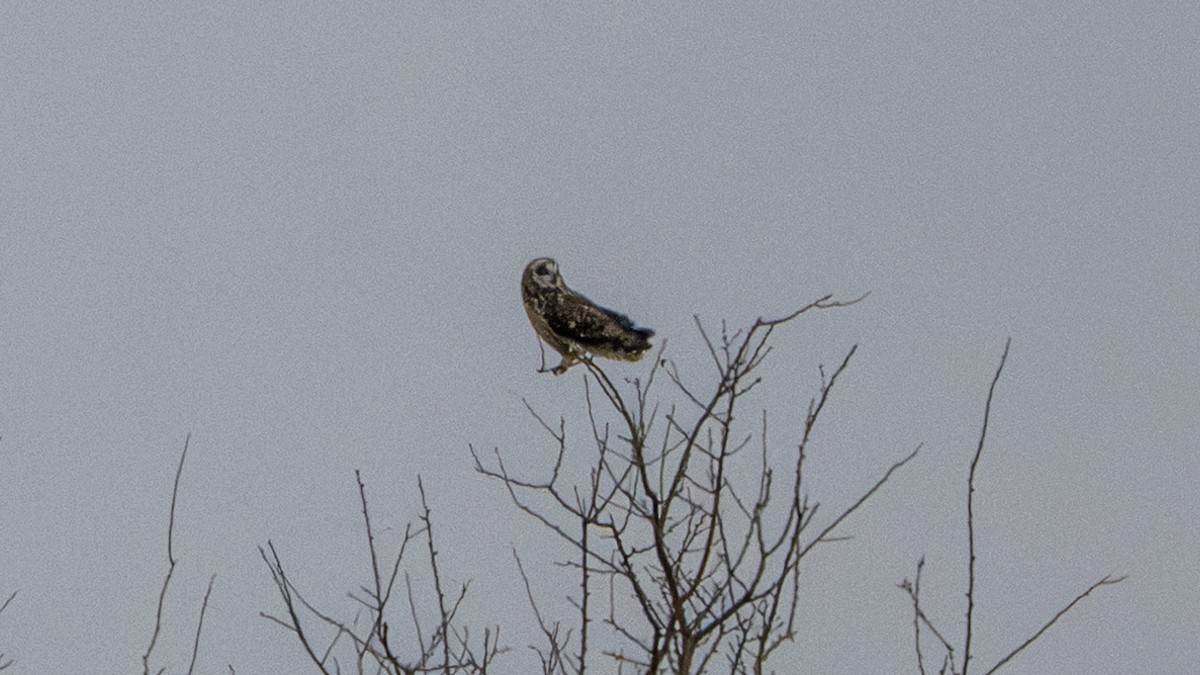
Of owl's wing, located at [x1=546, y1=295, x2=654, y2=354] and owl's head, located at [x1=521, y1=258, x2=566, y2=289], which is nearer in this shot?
owl's wing, located at [x1=546, y1=295, x2=654, y2=354]

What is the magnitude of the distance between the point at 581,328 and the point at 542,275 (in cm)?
62

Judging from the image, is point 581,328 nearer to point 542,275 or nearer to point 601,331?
point 601,331

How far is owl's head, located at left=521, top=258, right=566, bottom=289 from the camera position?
25.1 ft

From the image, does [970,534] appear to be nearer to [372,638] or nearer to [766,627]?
[766,627]

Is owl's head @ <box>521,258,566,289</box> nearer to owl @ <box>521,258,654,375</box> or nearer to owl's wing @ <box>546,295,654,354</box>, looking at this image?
owl @ <box>521,258,654,375</box>

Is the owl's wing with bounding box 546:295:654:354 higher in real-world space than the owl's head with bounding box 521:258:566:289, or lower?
lower

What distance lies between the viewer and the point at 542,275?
25.3ft

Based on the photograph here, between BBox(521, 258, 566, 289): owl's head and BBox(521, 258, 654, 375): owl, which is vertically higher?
BBox(521, 258, 566, 289): owl's head

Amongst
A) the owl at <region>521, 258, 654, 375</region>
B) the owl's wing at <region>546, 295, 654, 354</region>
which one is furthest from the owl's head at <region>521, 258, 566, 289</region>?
the owl's wing at <region>546, 295, 654, 354</region>

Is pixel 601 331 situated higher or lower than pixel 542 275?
lower

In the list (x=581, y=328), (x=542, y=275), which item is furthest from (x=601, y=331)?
(x=542, y=275)

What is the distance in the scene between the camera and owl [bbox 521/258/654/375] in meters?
7.18

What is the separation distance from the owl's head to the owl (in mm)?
81

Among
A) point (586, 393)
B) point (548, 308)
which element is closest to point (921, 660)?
point (586, 393)
